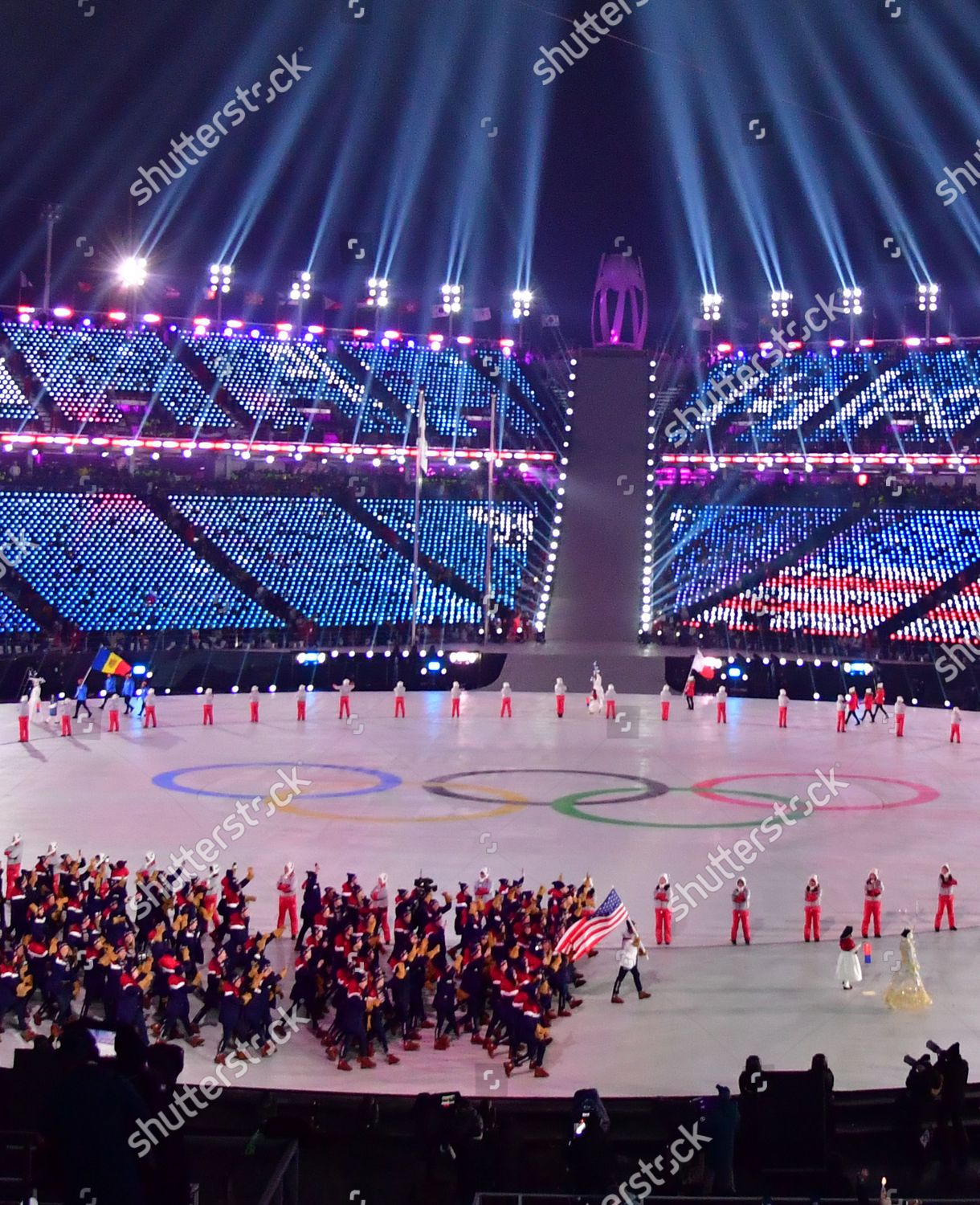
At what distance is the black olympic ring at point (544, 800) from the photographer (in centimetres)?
3102

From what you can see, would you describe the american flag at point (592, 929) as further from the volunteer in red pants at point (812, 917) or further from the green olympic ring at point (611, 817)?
the green olympic ring at point (611, 817)

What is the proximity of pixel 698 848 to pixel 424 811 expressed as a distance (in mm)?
6074

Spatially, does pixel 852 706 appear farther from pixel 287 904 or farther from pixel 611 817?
pixel 287 904

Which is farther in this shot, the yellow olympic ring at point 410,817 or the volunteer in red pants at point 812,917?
the yellow olympic ring at point 410,817

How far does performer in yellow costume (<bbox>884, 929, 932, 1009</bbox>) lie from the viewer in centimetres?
1780

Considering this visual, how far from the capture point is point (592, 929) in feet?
62.8

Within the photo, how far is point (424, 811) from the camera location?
1166 inches

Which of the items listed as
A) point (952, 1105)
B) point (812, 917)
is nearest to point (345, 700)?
point (812, 917)

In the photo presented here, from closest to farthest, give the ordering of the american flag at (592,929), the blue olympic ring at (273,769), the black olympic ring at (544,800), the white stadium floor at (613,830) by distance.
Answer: the white stadium floor at (613,830), the american flag at (592,929), the black olympic ring at (544,800), the blue olympic ring at (273,769)

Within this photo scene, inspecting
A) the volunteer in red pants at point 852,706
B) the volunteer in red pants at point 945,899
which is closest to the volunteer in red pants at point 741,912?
the volunteer in red pants at point 945,899

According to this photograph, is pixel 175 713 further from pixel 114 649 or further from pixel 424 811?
pixel 424 811

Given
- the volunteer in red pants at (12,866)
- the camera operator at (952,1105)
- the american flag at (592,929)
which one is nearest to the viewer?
the camera operator at (952,1105)

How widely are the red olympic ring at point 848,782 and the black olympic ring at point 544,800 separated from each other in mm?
1027

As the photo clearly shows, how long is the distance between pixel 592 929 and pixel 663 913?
6.16 feet
